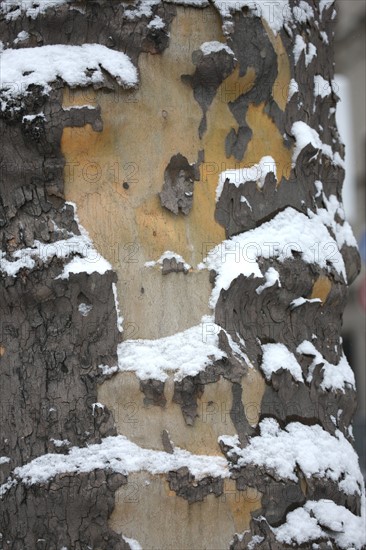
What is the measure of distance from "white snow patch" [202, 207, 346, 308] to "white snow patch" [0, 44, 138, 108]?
482 millimetres

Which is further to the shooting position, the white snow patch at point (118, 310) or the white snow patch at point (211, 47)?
the white snow patch at point (211, 47)

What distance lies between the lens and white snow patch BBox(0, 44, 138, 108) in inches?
80.4

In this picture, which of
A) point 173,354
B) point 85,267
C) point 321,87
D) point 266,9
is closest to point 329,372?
point 173,354

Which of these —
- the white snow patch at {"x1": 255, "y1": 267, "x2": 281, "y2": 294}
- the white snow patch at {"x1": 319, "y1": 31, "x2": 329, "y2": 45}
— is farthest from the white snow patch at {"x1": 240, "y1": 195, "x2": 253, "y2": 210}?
the white snow patch at {"x1": 319, "y1": 31, "x2": 329, "y2": 45}

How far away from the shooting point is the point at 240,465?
1.95m

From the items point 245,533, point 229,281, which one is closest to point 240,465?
point 245,533

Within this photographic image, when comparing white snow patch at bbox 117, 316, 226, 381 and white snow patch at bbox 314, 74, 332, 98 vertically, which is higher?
white snow patch at bbox 314, 74, 332, 98

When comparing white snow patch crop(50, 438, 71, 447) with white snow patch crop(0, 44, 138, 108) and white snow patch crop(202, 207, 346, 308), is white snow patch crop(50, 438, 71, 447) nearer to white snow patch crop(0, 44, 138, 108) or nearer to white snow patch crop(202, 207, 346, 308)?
white snow patch crop(202, 207, 346, 308)

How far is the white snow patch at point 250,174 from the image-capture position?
7.04 feet

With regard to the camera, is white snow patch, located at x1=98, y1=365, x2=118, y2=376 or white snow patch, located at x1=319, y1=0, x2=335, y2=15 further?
white snow patch, located at x1=319, y1=0, x2=335, y2=15

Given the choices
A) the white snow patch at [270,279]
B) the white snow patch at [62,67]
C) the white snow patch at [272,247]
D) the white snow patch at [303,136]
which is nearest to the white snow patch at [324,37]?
the white snow patch at [303,136]

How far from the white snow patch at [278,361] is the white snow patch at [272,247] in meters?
0.18

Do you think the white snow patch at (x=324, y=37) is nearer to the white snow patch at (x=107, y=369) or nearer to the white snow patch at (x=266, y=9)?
the white snow patch at (x=266, y=9)

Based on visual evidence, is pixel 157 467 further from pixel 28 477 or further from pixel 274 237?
pixel 274 237
